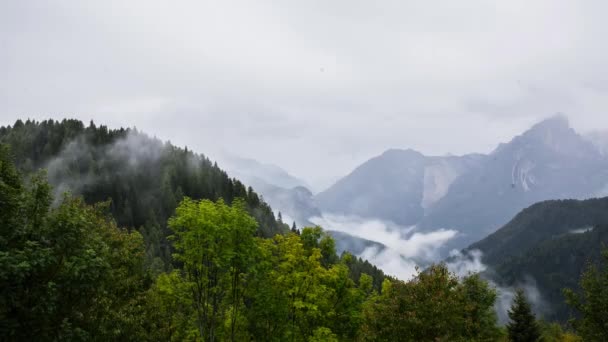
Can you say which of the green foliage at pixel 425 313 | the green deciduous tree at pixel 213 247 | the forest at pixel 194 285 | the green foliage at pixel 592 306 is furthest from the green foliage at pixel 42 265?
the green foliage at pixel 592 306

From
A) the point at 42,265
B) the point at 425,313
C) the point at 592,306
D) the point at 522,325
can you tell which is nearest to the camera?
the point at 42,265

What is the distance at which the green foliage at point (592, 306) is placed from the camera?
30438mm

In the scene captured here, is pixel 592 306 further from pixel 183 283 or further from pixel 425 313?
pixel 183 283

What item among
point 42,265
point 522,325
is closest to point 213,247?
Result: point 42,265

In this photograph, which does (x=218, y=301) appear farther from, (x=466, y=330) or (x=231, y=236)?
(x=466, y=330)

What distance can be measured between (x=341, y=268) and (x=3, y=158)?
29.3m

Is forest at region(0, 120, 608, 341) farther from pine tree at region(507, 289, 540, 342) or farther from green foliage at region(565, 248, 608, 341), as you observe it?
pine tree at region(507, 289, 540, 342)

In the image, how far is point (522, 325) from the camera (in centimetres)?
6072

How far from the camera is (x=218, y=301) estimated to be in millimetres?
34844

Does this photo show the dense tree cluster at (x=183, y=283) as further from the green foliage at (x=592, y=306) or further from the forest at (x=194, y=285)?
the green foliage at (x=592, y=306)

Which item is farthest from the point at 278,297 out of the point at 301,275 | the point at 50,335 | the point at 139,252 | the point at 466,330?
the point at 50,335

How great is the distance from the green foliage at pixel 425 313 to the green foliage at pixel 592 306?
6.41 metres

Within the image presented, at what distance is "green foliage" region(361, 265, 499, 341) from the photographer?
29594 mm

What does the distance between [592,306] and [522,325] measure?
3320 cm
